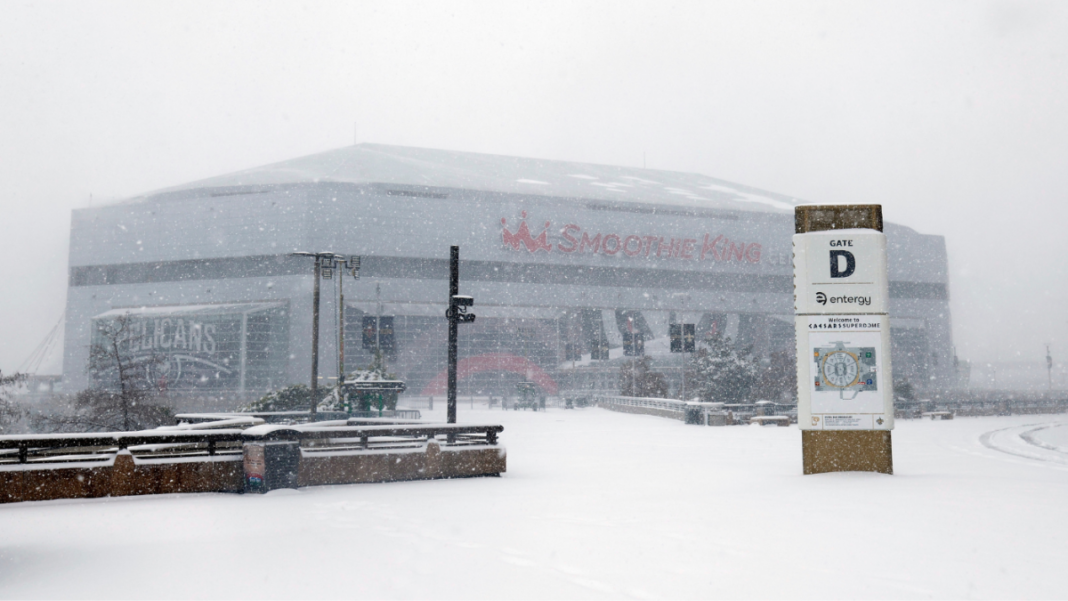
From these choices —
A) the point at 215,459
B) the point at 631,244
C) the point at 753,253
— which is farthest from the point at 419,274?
the point at 215,459

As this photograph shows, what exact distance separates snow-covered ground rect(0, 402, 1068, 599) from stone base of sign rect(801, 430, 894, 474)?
37 cm

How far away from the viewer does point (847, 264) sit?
13.0 m

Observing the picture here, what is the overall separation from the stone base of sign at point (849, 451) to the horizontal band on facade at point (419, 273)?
193 ft

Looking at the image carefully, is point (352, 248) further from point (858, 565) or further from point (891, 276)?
point (858, 565)

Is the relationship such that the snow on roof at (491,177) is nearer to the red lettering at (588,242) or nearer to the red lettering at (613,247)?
the red lettering at (588,242)

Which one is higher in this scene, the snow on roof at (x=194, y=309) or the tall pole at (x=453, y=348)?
the snow on roof at (x=194, y=309)

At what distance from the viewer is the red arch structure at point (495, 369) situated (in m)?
75.0

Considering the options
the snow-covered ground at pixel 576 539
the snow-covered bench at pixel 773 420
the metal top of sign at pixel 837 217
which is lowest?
the snow-covered bench at pixel 773 420

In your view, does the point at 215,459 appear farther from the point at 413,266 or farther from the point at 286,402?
the point at 413,266

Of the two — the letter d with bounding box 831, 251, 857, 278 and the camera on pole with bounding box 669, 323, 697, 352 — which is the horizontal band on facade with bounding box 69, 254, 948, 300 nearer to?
the camera on pole with bounding box 669, 323, 697, 352

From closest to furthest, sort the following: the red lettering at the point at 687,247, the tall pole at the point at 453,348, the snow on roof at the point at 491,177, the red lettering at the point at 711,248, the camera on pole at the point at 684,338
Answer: the tall pole at the point at 453,348
the camera on pole at the point at 684,338
the snow on roof at the point at 491,177
the red lettering at the point at 687,247
the red lettering at the point at 711,248

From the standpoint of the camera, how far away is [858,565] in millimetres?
6891

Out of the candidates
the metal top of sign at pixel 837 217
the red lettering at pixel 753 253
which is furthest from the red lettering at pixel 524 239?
the metal top of sign at pixel 837 217

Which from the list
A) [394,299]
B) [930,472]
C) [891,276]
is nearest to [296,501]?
[930,472]
